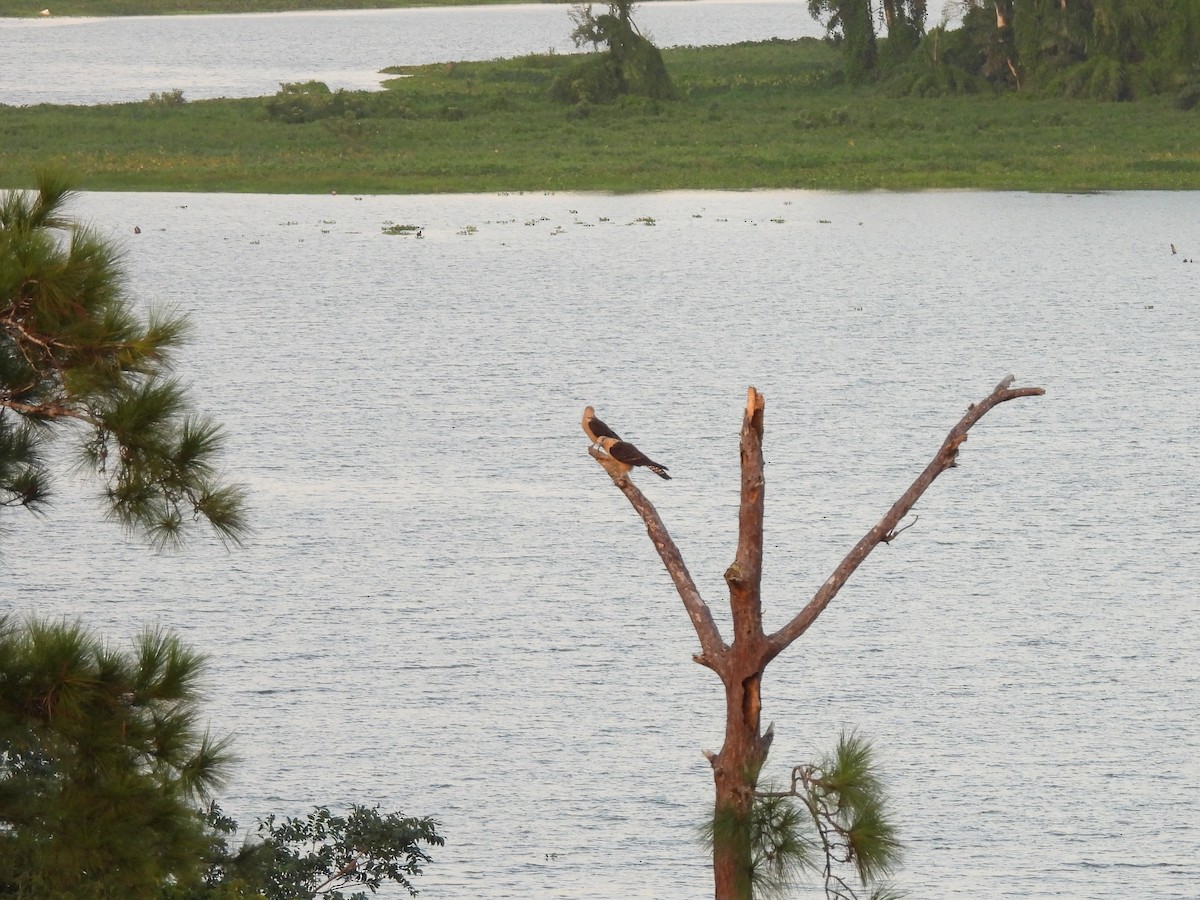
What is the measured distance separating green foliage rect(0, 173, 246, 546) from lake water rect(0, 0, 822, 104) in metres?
68.0

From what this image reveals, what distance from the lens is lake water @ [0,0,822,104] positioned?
93.0 m

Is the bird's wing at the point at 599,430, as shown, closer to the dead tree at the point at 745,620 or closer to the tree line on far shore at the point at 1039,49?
the dead tree at the point at 745,620

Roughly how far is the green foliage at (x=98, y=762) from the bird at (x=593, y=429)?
2.01 m

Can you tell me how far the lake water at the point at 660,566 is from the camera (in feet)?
50.5

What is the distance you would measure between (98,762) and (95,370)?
1485mm

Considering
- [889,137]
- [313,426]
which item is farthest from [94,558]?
[889,137]

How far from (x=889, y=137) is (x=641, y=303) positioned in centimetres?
2187

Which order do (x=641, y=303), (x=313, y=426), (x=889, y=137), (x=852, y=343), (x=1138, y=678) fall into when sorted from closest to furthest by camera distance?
(x=1138, y=678) < (x=313, y=426) < (x=852, y=343) < (x=641, y=303) < (x=889, y=137)

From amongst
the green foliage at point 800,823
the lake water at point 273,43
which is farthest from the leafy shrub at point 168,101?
the green foliage at point 800,823

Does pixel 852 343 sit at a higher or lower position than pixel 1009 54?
lower

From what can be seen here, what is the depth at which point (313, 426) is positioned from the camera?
3070cm

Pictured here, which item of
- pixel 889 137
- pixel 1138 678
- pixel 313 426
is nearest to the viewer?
pixel 1138 678

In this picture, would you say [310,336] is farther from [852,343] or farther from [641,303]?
[852,343]

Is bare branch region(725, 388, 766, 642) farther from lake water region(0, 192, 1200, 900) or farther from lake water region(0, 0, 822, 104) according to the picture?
lake water region(0, 0, 822, 104)
